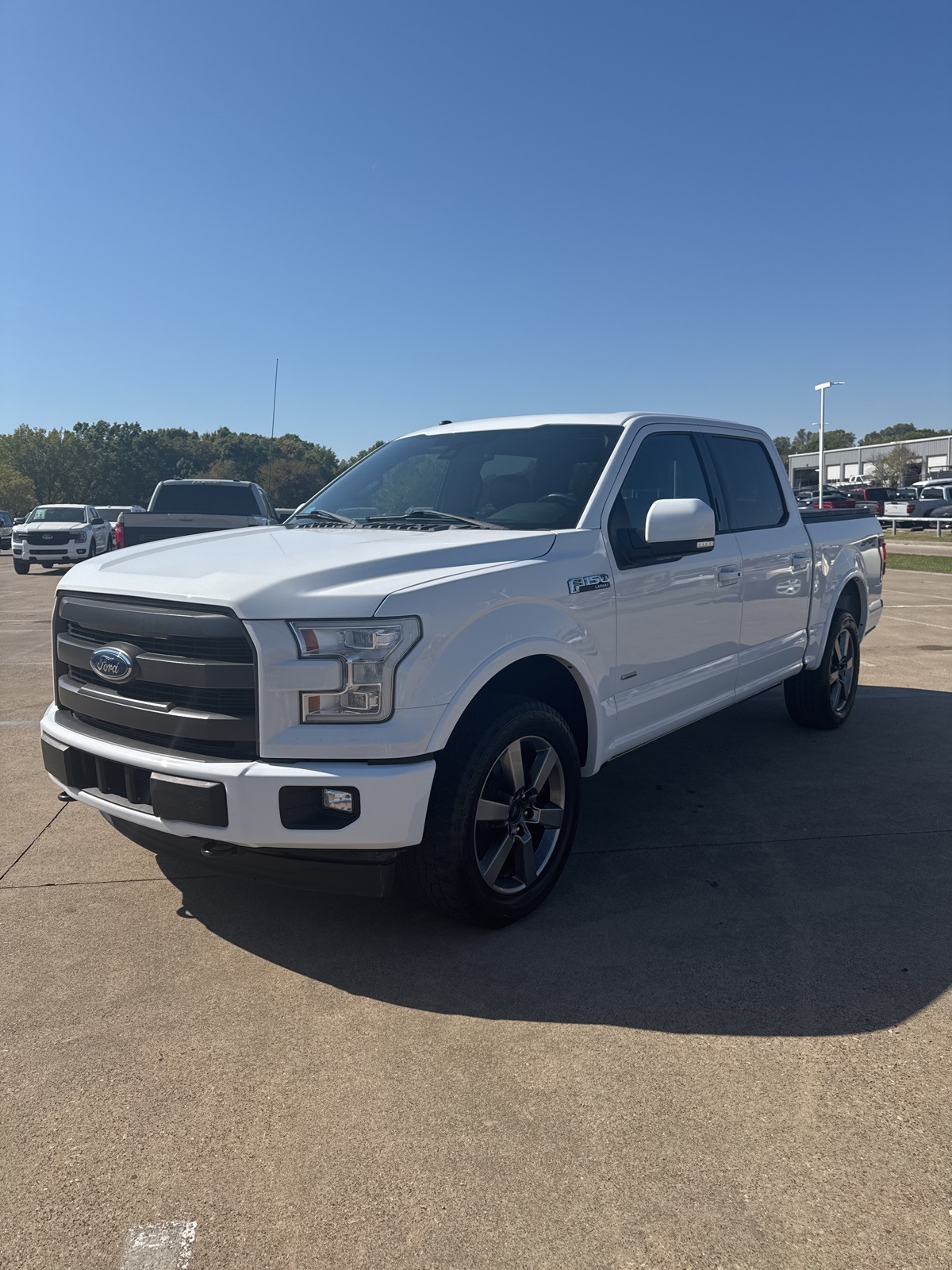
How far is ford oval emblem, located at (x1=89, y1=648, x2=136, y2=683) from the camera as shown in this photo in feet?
10.6

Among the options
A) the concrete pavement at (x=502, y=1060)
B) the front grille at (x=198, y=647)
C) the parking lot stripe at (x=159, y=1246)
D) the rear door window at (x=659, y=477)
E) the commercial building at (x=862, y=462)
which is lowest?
the parking lot stripe at (x=159, y=1246)

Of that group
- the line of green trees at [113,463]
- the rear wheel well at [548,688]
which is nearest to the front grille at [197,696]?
the rear wheel well at [548,688]

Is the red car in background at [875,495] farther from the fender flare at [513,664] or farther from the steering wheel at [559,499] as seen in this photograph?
the fender flare at [513,664]

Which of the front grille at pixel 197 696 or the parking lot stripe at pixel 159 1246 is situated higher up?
the front grille at pixel 197 696

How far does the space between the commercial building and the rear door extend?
6978 cm

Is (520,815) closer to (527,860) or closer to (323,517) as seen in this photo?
(527,860)

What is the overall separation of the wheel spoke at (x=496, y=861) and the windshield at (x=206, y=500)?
1113 centimetres

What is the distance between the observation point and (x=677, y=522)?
3887 millimetres

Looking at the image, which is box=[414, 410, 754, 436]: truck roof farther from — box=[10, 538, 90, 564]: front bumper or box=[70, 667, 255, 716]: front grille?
box=[10, 538, 90, 564]: front bumper

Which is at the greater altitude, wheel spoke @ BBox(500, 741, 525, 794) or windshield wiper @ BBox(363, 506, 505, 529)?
windshield wiper @ BBox(363, 506, 505, 529)

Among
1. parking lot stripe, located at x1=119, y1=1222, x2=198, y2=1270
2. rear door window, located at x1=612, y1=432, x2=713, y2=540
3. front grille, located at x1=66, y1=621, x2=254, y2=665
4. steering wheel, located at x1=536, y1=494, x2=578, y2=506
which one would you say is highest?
rear door window, located at x1=612, y1=432, x2=713, y2=540

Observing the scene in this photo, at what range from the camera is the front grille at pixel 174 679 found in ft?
9.84

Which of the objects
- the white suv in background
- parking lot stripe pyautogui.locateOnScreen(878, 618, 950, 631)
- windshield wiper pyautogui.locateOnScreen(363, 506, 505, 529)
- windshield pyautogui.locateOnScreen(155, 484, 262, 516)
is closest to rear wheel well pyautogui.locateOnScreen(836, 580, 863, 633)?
windshield wiper pyautogui.locateOnScreen(363, 506, 505, 529)

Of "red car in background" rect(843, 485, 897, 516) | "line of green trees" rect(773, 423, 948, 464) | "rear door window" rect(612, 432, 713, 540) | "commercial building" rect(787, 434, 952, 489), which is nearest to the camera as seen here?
"rear door window" rect(612, 432, 713, 540)
